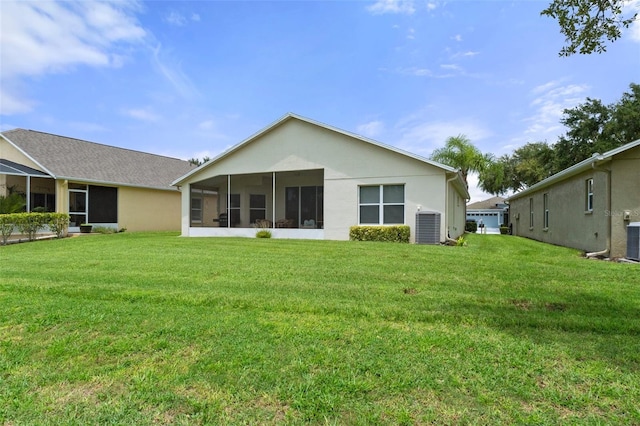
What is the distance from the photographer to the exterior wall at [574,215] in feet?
34.1

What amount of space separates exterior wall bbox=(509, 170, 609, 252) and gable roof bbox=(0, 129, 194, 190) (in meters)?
18.9

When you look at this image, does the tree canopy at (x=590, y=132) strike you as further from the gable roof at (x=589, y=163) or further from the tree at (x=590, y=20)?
the tree at (x=590, y=20)

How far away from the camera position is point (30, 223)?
1421 cm

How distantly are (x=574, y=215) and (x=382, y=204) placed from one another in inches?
260

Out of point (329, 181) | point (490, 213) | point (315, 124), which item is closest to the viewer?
point (329, 181)

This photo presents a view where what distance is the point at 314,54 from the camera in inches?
632

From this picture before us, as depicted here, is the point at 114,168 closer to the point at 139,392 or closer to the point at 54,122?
the point at 54,122

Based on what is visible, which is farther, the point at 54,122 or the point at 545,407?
the point at 54,122

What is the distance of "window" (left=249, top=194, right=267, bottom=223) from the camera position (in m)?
19.4

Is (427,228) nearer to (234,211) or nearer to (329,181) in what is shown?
(329,181)

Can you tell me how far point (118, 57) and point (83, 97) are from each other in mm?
5789

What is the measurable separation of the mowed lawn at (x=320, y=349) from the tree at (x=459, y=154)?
79.7 feet

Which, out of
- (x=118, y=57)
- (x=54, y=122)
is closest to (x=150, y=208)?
(x=118, y=57)

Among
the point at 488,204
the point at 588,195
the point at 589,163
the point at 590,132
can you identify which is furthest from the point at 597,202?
the point at 488,204
